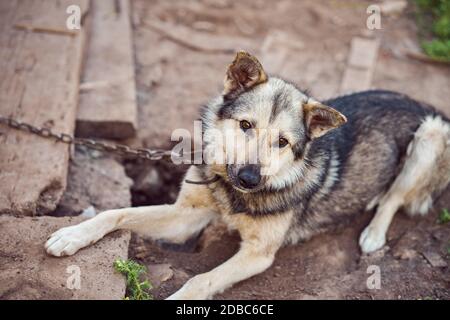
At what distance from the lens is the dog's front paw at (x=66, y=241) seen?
12.8 feet

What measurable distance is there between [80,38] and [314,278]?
3.90 m

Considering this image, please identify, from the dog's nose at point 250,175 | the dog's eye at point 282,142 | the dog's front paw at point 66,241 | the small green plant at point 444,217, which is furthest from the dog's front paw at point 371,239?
the dog's front paw at point 66,241

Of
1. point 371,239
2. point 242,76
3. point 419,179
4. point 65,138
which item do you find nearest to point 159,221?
point 65,138

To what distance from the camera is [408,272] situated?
185 inches

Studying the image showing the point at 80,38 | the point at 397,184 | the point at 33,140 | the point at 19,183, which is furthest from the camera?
the point at 80,38

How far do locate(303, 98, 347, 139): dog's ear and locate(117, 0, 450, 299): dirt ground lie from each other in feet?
4.45

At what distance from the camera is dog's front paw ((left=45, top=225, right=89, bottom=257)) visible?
3916mm

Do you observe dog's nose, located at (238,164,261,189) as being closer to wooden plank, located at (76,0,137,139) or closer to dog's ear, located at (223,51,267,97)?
dog's ear, located at (223,51,267,97)

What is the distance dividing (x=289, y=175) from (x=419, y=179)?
1559mm

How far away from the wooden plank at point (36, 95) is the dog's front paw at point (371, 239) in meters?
2.88

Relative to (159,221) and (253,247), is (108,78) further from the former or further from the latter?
(253,247)
